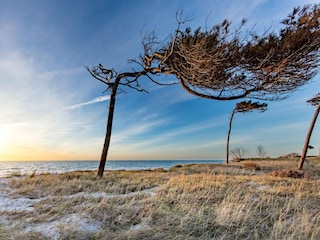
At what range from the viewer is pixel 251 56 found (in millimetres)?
6297

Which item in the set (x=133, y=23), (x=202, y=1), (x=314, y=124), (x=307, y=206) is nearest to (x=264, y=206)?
(x=307, y=206)

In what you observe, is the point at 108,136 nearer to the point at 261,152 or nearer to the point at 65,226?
the point at 65,226

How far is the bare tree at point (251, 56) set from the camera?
5871 mm

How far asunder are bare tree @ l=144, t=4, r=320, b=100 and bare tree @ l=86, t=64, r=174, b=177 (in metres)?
2.01

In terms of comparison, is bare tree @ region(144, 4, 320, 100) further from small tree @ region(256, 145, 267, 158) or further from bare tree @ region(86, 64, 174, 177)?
small tree @ region(256, 145, 267, 158)

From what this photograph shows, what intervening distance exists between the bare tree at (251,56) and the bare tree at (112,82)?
201 cm

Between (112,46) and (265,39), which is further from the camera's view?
(112,46)

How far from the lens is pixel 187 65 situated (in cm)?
706

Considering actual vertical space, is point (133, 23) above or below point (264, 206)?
above

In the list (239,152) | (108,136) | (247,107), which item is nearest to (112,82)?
(108,136)

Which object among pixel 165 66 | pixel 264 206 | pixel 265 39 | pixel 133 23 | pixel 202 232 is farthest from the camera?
pixel 133 23

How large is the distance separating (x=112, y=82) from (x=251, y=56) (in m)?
5.47

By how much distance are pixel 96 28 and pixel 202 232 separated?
9.09 m

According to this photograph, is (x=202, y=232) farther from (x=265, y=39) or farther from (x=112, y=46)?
(x=112, y=46)
